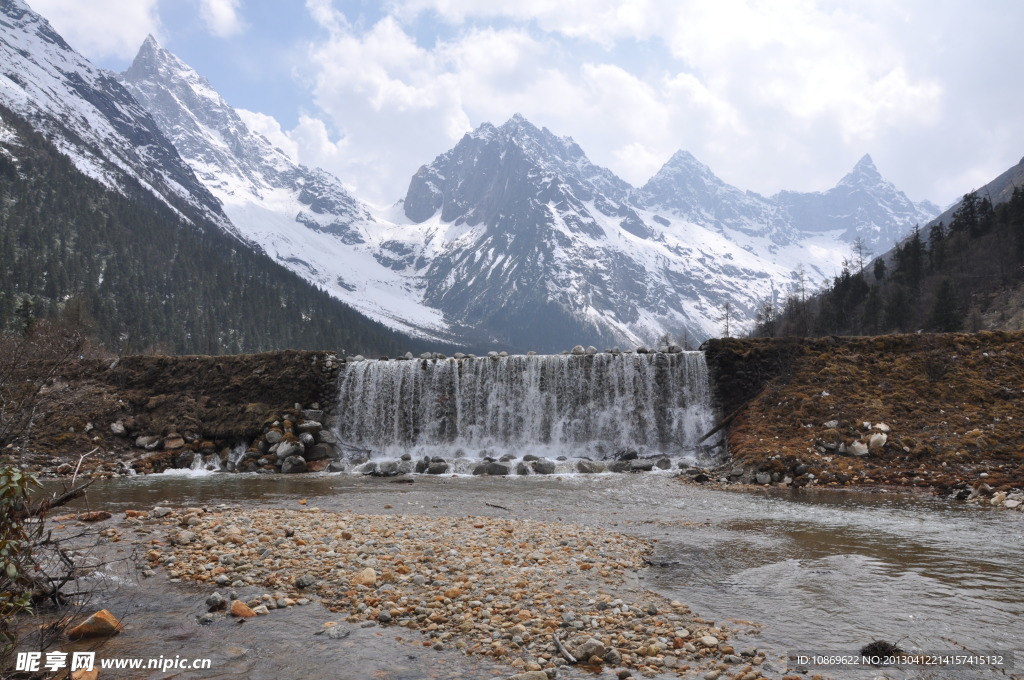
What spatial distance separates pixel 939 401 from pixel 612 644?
25.7 metres

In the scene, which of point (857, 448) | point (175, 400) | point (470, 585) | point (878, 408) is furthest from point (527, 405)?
point (470, 585)

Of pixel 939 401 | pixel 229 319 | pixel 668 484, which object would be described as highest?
pixel 229 319

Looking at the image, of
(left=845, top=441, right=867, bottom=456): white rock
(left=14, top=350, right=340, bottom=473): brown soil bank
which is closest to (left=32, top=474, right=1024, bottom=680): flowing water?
(left=845, top=441, right=867, bottom=456): white rock

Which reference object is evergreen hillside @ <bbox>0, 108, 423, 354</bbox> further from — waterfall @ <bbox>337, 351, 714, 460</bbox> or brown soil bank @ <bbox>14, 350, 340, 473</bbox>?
waterfall @ <bbox>337, 351, 714, 460</bbox>

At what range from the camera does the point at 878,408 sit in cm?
2506

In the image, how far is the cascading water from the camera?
33062mm

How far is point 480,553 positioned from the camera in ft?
33.9

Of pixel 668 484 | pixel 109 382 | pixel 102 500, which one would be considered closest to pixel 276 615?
pixel 102 500

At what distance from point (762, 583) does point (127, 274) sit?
143257mm

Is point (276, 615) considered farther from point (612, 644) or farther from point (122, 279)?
point (122, 279)

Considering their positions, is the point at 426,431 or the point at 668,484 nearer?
the point at 668,484

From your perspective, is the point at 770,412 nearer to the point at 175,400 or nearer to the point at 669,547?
the point at 669,547

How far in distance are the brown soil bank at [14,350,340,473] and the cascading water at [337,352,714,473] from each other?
3339 millimetres

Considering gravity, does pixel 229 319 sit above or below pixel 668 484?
above
